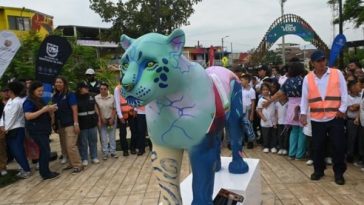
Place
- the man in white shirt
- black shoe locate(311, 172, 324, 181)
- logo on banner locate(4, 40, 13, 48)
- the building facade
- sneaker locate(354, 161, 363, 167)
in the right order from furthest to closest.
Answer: the building facade → logo on banner locate(4, 40, 13, 48) → sneaker locate(354, 161, 363, 167) → black shoe locate(311, 172, 324, 181) → the man in white shirt

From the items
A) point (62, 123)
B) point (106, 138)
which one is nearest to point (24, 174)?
point (62, 123)

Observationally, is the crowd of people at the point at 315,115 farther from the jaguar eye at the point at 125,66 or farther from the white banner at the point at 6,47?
the white banner at the point at 6,47

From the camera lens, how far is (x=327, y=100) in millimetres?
4453

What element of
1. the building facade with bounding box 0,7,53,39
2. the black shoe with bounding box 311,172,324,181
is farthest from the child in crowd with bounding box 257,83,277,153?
the building facade with bounding box 0,7,53,39

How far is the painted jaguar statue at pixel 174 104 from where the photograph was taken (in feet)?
6.93

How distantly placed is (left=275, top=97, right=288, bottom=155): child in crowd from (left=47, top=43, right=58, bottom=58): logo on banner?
372 centimetres

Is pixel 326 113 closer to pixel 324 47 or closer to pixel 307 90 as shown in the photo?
pixel 307 90

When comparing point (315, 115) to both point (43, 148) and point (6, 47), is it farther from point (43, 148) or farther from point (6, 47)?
point (6, 47)

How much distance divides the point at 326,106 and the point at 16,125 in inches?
182

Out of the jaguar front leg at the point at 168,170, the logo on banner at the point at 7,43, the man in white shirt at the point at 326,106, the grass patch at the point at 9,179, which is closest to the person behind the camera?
the jaguar front leg at the point at 168,170

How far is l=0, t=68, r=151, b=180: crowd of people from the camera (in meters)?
5.77

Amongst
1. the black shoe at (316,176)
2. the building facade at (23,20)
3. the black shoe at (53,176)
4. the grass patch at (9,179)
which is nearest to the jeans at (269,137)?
the black shoe at (316,176)

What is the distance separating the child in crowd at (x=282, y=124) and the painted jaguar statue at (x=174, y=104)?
3.85 meters

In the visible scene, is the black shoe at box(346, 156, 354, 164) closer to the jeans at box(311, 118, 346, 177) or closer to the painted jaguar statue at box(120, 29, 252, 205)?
the jeans at box(311, 118, 346, 177)
